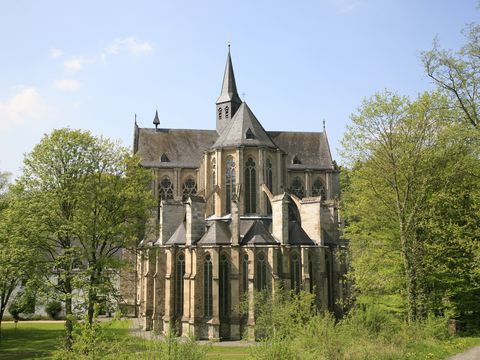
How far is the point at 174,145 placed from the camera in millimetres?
46062

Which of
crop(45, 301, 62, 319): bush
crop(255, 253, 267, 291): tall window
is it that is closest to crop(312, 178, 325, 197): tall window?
crop(255, 253, 267, 291): tall window

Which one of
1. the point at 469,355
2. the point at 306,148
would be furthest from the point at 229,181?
the point at 469,355

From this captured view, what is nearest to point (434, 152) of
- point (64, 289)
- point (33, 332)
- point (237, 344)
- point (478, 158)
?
point (478, 158)

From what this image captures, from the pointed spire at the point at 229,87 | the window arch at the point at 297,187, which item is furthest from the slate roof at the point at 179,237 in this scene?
the pointed spire at the point at 229,87

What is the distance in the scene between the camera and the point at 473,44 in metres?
17.6

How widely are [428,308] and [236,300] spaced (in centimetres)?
1117

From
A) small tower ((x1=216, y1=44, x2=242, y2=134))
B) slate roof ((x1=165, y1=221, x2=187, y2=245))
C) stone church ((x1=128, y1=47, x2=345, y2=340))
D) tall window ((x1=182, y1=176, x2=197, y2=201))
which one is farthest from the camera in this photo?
small tower ((x1=216, y1=44, x2=242, y2=134))

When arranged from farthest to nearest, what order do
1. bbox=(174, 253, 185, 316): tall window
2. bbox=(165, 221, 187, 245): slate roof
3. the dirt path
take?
bbox=(165, 221, 187, 245): slate roof → bbox=(174, 253, 185, 316): tall window → the dirt path

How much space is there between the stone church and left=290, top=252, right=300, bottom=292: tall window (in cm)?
6

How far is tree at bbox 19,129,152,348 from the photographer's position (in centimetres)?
2031

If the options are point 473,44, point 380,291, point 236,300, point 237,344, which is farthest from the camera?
point 236,300

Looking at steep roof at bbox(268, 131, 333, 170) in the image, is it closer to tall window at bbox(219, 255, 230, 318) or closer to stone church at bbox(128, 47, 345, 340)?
stone church at bbox(128, 47, 345, 340)

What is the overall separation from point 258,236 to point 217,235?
2.71m

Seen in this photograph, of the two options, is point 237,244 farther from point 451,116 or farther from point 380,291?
point 451,116
